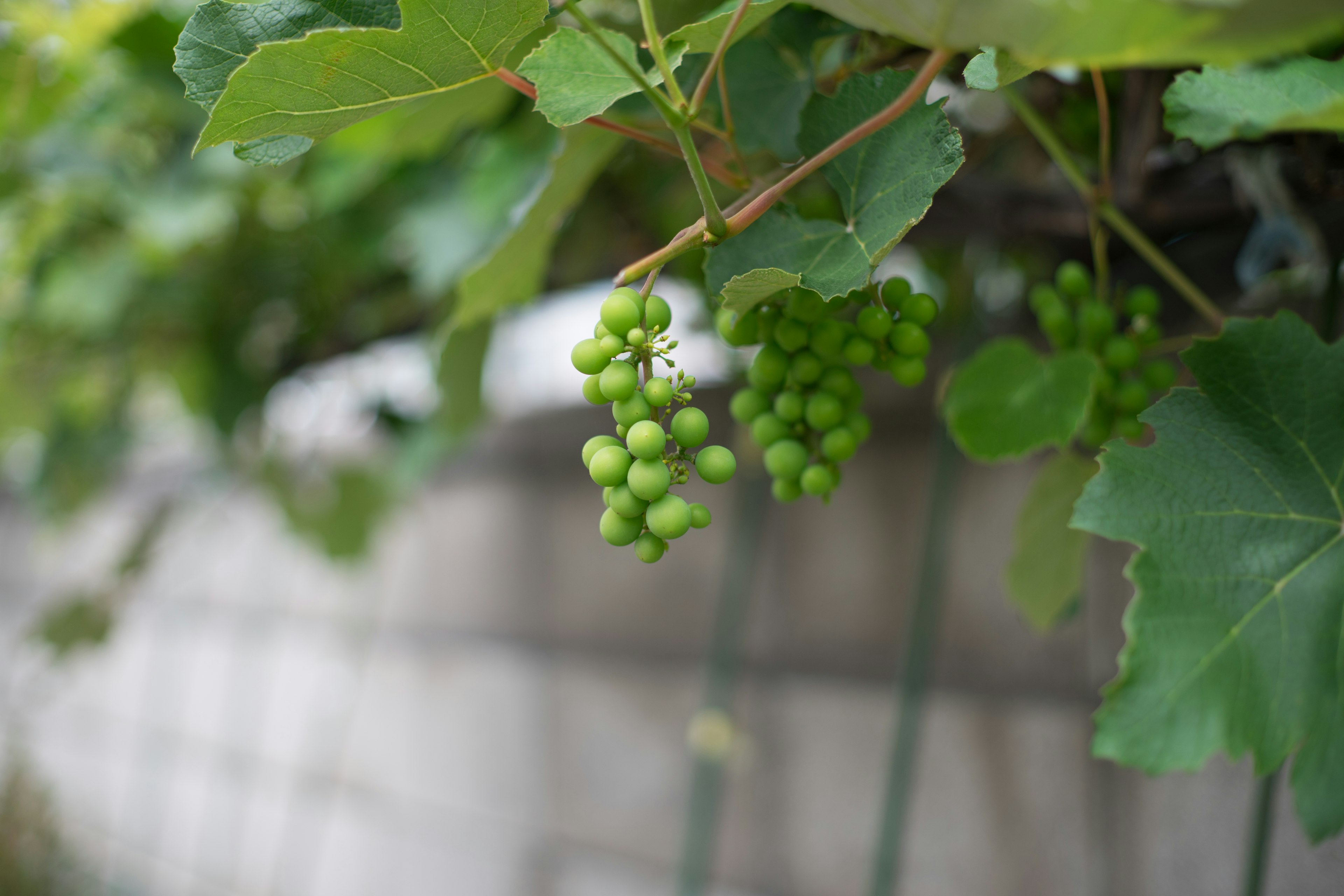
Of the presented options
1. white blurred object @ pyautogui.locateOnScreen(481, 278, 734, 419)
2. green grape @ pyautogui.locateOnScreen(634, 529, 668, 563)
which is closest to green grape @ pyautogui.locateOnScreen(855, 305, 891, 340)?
green grape @ pyautogui.locateOnScreen(634, 529, 668, 563)

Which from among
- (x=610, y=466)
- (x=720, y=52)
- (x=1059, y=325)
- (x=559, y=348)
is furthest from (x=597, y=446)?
(x=559, y=348)

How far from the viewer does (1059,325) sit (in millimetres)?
354

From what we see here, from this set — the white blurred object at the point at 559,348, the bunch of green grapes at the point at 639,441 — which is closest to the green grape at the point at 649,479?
the bunch of green grapes at the point at 639,441

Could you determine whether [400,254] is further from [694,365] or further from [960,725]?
[960,725]

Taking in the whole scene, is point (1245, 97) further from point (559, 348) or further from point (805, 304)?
point (559, 348)

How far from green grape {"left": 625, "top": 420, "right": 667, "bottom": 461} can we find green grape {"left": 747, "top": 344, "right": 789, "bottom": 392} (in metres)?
0.08

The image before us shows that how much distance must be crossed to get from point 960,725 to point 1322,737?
528mm

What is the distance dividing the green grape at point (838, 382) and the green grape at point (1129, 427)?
139 millimetres

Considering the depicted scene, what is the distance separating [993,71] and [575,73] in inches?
4.5

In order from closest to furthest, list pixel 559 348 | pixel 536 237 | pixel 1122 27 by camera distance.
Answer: pixel 1122 27
pixel 536 237
pixel 559 348

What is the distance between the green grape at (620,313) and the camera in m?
0.22

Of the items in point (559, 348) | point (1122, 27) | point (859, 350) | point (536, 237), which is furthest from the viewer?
point (559, 348)

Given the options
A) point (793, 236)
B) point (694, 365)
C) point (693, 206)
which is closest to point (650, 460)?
point (793, 236)

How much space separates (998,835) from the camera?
700mm
